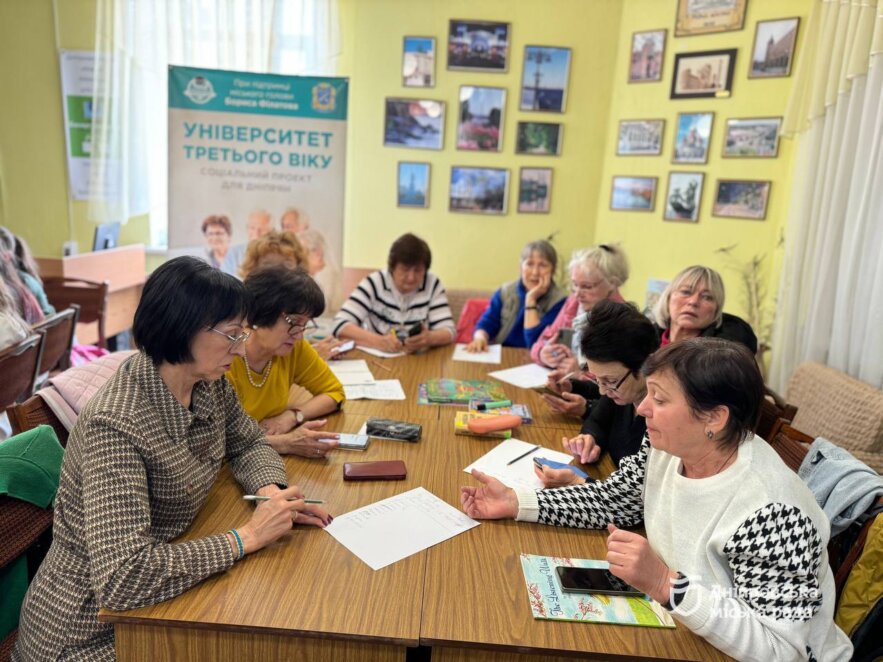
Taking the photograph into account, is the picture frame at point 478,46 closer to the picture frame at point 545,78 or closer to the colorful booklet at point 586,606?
the picture frame at point 545,78

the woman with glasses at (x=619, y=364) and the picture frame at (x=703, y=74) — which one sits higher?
the picture frame at (x=703, y=74)

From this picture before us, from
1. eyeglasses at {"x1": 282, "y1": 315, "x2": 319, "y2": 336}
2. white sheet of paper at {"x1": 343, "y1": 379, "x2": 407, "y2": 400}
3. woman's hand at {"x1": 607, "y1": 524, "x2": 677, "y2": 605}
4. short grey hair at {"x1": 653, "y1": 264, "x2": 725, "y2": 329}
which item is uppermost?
short grey hair at {"x1": 653, "y1": 264, "x2": 725, "y2": 329}

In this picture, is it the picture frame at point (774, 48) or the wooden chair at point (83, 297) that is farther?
the wooden chair at point (83, 297)

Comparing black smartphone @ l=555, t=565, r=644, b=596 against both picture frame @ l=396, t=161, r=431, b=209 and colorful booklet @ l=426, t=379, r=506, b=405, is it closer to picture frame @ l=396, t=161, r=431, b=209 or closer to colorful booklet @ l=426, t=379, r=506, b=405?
colorful booklet @ l=426, t=379, r=506, b=405

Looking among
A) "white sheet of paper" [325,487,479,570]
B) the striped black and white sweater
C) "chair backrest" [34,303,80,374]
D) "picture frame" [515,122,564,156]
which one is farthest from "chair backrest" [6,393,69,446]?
"picture frame" [515,122,564,156]

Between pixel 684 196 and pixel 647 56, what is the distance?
1116 millimetres

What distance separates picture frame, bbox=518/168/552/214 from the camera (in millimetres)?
4848

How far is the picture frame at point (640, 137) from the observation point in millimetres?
4371

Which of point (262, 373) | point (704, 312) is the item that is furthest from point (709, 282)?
point (262, 373)

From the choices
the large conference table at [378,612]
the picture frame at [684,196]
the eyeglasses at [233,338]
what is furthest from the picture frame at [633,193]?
the eyeglasses at [233,338]

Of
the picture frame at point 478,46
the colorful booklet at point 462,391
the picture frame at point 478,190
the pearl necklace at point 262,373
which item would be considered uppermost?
the picture frame at point 478,46

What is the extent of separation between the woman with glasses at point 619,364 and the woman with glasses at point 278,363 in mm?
765

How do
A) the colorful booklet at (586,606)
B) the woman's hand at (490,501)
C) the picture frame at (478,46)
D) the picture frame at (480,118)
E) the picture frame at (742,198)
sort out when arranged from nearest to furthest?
the colorful booklet at (586,606), the woman's hand at (490,501), the picture frame at (742,198), the picture frame at (478,46), the picture frame at (480,118)

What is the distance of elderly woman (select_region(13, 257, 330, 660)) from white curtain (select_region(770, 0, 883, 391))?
9.29ft
